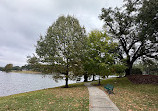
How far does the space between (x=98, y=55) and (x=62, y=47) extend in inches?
219

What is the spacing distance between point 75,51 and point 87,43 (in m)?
2.55

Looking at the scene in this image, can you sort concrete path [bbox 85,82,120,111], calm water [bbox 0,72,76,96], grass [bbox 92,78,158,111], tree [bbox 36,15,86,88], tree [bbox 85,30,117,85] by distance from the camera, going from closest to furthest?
1. concrete path [bbox 85,82,120,111]
2. grass [bbox 92,78,158,111]
3. tree [bbox 36,15,86,88]
4. tree [bbox 85,30,117,85]
5. calm water [bbox 0,72,76,96]

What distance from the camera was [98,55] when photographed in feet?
53.1

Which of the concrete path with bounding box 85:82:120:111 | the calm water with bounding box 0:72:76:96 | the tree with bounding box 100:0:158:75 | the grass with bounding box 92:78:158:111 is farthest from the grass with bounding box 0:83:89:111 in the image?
the tree with bounding box 100:0:158:75

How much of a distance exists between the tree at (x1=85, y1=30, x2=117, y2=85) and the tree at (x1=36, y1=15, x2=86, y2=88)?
6.09 ft

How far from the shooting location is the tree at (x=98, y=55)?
15.3m

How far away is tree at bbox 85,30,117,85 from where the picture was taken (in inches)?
604

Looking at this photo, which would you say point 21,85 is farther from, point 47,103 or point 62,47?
point 47,103

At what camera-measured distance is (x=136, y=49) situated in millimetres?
22016

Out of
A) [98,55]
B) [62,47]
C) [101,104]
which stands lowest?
[101,104]

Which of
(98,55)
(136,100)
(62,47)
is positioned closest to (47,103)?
(136,100)

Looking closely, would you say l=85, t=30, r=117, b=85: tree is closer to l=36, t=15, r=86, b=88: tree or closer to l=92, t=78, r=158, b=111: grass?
l=36, t=15, r=86, b=88: tree

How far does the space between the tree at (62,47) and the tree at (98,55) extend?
185 cm

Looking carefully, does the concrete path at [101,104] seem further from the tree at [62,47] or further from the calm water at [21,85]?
the calm water at [21,85]
